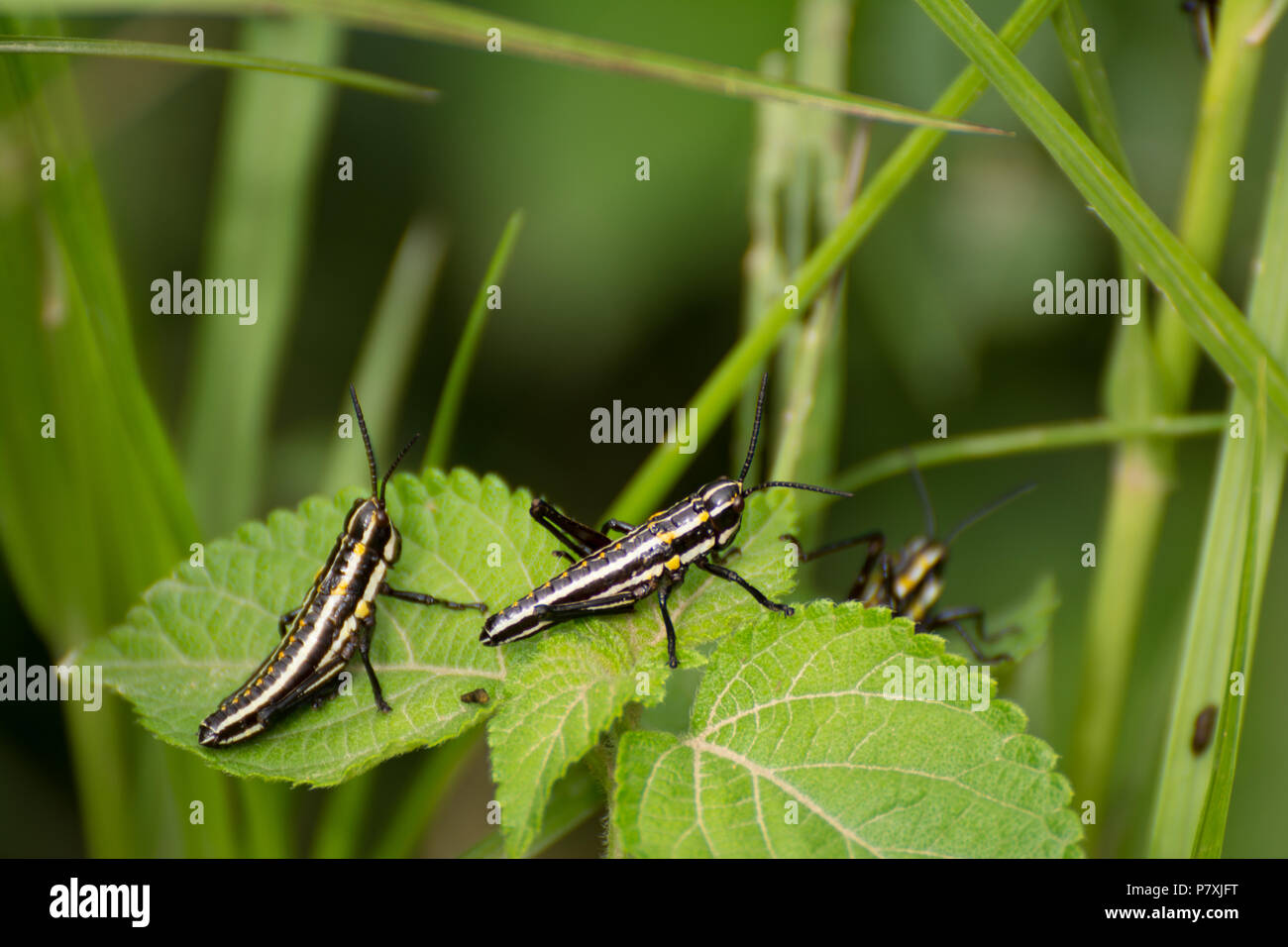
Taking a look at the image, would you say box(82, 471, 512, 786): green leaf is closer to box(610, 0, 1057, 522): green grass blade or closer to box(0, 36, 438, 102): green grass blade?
box(610, 0, 1057, 522): green grass blade

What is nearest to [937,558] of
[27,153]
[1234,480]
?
[1234,480]

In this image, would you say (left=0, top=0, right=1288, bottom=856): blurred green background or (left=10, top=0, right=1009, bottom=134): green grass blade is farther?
(left=0, top=0, right=1288, bottom=856): blurred green background

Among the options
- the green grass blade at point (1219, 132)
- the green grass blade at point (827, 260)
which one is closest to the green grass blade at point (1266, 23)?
the green grass blade at point (1219, 132)

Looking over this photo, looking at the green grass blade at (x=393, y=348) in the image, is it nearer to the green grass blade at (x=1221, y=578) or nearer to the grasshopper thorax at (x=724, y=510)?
the grasshopper thorax at (x=724, y=510)

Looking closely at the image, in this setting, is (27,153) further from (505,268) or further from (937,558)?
(937,558)

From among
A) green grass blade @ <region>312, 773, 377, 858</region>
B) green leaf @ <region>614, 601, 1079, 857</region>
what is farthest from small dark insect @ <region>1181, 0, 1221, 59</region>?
green grass blade @ <region>312, 773, 377, 858</region>

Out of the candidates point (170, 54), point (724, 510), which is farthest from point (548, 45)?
point (724, 510)
